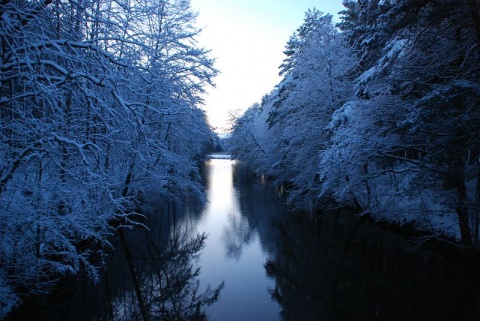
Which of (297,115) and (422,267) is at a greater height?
(297,115)

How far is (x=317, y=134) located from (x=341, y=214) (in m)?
4.68

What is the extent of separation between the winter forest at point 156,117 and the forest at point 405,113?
0.05m

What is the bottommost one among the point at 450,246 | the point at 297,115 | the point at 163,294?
the point at 163,294

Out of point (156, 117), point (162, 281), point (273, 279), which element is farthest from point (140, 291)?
point (156, 117)

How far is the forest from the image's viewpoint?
22.2 feet

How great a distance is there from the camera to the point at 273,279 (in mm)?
Answer: 8602

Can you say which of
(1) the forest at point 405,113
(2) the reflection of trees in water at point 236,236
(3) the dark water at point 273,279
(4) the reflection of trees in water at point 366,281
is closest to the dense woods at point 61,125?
(3) the dark water at point 273,279

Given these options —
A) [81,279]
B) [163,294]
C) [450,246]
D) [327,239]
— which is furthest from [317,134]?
[81,279]

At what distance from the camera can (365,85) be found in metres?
11.2

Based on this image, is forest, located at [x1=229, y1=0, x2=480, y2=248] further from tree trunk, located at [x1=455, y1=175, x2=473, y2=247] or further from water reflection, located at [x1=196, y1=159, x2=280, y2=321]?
water reflection, located at [x1=196, y1=159, x2=280, y2=321]

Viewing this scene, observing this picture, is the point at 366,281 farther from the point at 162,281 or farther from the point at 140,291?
the point at 140,291

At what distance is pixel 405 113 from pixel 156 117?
394 inches

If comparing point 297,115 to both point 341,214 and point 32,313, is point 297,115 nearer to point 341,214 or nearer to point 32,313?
point 341,214

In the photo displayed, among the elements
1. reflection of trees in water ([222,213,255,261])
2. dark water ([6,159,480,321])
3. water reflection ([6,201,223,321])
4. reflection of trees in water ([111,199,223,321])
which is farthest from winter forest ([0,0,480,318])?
reflection of trees in water ([222,213,255,261])
